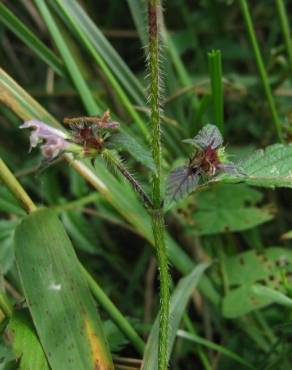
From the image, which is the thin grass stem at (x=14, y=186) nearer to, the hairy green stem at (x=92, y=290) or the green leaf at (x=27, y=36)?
the hairy green stem at (x=92, y=290)

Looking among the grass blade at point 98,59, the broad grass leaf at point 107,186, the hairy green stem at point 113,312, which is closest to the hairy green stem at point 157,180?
the hairy green stem at point 113,312

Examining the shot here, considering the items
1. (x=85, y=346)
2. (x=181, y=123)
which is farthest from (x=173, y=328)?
(x=181, y=123)

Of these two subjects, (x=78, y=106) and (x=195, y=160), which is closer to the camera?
(x=195, y=160)

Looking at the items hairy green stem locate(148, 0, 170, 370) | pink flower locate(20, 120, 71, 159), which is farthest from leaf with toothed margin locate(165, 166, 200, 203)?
pink flower locate(20, 120, 71, 159)

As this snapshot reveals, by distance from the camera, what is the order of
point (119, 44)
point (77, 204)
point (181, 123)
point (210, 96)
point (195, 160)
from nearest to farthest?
point (195, 160) → point (210, 96) → point (77, 204) → point (181, 123) → point (119, 44)

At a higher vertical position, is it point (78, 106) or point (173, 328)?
point (78, 106)

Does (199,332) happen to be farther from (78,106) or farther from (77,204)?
(78,106)

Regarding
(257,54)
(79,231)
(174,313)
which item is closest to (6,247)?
(79,231)
